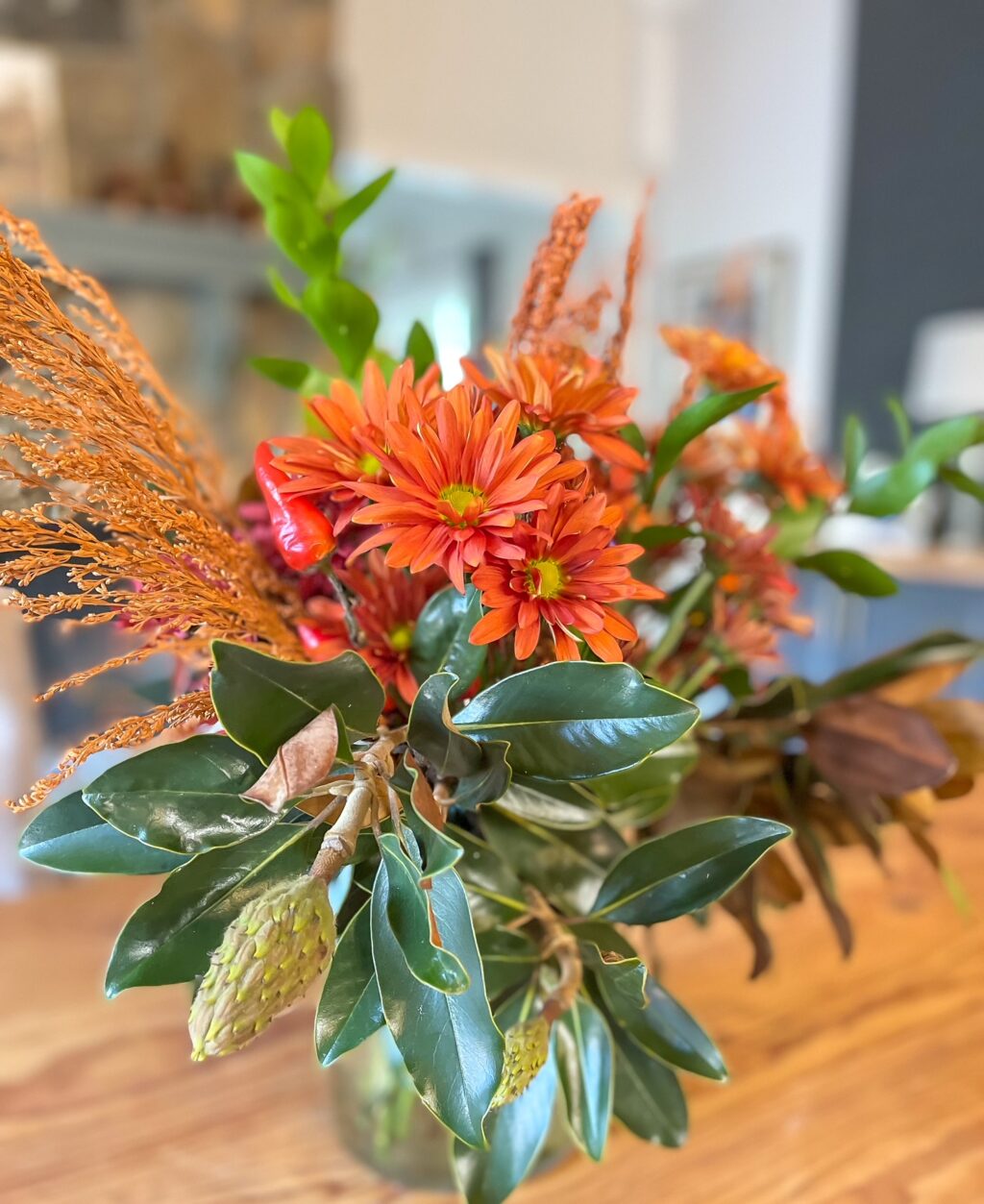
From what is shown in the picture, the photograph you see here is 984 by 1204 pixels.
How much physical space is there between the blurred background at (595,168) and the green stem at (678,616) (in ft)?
6.93

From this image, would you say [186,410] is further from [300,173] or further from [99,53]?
[99,53]

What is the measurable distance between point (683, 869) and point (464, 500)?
17 centimetres

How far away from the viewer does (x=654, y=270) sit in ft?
15.1

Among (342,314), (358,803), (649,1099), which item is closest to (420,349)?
(342,314)

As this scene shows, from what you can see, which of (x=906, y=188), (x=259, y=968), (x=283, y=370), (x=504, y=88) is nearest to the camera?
(x=259, y=968)

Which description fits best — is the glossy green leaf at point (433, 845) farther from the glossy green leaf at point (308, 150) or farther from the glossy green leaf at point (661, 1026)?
the glossy green leaf at point (308, 150)

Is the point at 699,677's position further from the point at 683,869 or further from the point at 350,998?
the point at 350,998

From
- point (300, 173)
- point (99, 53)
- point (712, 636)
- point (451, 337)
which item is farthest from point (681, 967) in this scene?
point (451, 337)

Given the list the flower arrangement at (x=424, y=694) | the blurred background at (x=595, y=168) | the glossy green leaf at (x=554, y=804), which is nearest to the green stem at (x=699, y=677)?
the flower arrangement at (x=424, y=694)

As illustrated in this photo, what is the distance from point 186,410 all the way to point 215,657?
25cm

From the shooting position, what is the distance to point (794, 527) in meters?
0.54

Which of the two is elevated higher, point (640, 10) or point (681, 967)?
point (640, 10)

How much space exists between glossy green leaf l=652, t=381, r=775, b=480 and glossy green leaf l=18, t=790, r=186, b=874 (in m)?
0.28

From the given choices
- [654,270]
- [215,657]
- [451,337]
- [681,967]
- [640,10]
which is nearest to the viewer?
[215,657]
